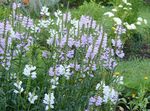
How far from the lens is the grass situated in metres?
4.68

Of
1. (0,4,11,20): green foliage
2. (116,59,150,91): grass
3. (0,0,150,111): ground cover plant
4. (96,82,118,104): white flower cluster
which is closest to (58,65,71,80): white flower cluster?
(0,0,150,111): ground cover plant

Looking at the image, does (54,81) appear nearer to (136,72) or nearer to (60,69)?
(60,69)

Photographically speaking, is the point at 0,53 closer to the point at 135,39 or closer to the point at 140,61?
the point at 140,61

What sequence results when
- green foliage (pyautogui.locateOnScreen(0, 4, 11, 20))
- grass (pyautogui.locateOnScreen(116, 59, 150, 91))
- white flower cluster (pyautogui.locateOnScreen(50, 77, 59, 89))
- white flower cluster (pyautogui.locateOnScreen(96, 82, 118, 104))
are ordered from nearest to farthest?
white flower cluster (pyautogui.locateOnScreen(96, 82, 118, 104)), white flower cluster (pyautogui.locateOnScreen(50, 77, 59, 89)), green foliage (pyautogui.locateOnScreen(0, 4, 11, 20)), grass (pyautogui.locateOnScreen(116, 59, 150, 91))

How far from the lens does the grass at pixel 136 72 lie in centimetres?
468

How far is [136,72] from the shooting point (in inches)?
220

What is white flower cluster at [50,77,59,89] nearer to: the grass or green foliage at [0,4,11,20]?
green foliage at [0,4,11,20]

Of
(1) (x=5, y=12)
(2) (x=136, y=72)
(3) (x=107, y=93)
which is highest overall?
(1) (x=5, y=12)

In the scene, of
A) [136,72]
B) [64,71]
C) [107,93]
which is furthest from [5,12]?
[136,72]

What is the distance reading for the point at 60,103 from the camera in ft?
10.4

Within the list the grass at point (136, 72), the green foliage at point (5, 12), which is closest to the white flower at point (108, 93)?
the green foliage at point (5, 12)

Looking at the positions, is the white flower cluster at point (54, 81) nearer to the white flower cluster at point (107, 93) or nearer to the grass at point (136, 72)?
the white flower cluster at point (107, 93)

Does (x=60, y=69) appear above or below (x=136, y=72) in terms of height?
above

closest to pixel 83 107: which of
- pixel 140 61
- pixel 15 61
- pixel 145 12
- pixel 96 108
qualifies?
pixel 96 108
